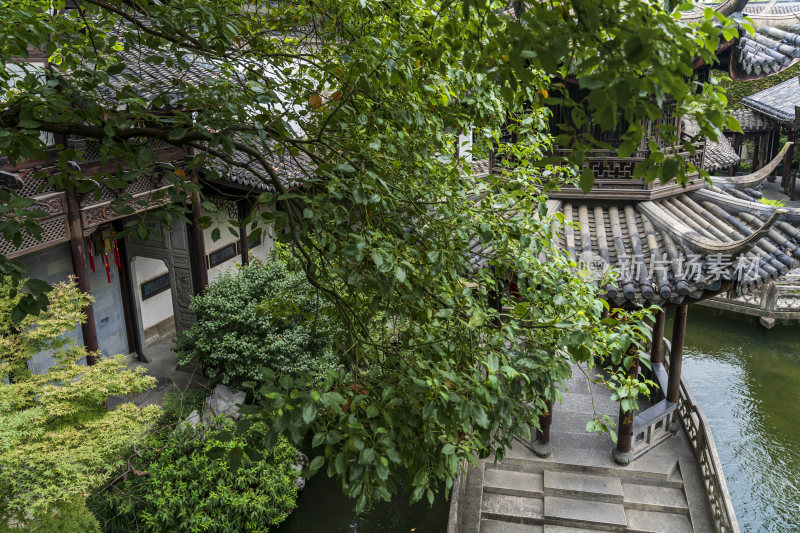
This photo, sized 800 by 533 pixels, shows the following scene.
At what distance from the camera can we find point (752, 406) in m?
12.4

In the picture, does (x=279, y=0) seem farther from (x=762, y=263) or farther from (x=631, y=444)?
(x=631, y=444)

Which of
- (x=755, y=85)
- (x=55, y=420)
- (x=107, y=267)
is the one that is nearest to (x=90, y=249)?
(x=107, y=267)

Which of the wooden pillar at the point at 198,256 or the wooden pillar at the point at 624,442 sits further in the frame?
the wooden pillar at the point at 198,256

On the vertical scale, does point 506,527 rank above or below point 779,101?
below

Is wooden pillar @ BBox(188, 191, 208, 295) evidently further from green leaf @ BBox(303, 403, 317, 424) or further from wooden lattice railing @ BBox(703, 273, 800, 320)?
wooden lattice railing @ BBox(703, 273, 800, 320)

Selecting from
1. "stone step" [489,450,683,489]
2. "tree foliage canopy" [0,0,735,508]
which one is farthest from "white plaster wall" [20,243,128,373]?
"stone step" [489,450,683,489]

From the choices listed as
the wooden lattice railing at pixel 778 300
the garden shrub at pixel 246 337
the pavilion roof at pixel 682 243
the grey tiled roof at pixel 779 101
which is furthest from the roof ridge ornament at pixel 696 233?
the grey tiled roof at pixel 779 101

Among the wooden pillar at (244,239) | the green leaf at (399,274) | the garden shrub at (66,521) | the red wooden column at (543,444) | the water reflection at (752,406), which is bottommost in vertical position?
the water reflection at (752,406)

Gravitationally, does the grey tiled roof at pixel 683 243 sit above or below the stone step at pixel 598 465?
above

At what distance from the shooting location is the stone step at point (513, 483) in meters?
7.89

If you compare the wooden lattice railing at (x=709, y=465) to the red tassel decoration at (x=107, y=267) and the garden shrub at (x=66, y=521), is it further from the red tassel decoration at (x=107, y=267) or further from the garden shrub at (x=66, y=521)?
the red tassel decoration at (x=107, y=267)

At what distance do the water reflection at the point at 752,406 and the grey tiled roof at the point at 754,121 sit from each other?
39.8 ft

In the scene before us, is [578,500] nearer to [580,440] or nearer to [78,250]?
[580,440]

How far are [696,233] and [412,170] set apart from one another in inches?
187
